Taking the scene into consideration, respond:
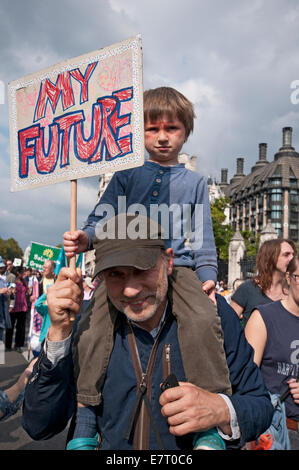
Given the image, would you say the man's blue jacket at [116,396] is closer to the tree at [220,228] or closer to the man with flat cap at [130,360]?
the man with flat cap at [130,360]

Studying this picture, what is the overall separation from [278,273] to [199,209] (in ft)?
6.66

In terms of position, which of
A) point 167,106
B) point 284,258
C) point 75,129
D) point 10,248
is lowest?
point 284,258

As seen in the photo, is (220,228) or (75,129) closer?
(75,129)

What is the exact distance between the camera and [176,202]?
255 cm

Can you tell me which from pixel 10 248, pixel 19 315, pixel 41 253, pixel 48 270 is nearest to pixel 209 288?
pixel 48 270

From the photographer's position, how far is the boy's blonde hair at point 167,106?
2555 mm

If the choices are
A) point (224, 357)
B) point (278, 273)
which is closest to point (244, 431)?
point (224, 357)

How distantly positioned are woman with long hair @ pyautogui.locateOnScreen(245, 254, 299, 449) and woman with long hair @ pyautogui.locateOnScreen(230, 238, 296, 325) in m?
1.02

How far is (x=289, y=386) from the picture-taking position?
2.86 m

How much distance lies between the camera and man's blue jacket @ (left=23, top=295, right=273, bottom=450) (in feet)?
6.01

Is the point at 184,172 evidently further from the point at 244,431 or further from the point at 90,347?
the point at 244,431

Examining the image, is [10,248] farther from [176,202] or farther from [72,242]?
[72,242]

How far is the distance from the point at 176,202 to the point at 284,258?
83.4 inches

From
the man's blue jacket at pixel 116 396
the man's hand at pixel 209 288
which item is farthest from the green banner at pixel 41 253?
the man's blue jacket at pixel 116 396
